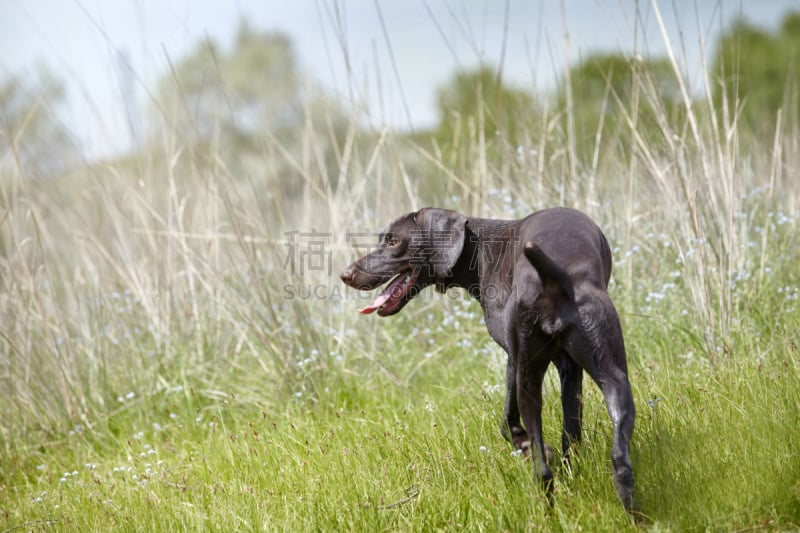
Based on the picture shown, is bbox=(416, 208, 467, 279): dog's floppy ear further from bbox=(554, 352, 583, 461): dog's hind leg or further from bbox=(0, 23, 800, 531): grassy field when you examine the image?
bbox=(0, 23, 800, 531): grassy field

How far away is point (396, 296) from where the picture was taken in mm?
3980

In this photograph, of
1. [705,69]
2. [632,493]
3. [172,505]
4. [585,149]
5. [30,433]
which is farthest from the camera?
[585,149]

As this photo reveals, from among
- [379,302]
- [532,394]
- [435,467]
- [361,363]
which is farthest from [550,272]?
[361,363]

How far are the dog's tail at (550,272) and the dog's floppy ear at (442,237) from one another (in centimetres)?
74

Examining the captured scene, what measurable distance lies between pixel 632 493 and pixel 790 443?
0.94 metres

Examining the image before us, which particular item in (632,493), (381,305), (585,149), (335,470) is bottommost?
(335,470)

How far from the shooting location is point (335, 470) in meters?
4.02

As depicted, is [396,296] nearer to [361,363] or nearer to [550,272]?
[550,272]

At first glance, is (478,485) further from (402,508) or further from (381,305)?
(381,305)

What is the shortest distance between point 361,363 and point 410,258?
2241 millimetres

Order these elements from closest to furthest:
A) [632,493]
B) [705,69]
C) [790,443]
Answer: [632,493] → [790,443] → [705,69]

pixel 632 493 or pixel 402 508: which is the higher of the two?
pixel 632 493

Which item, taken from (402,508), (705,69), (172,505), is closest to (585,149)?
(705,69)

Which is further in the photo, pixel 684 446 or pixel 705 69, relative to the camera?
pixel 705 69
